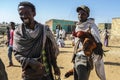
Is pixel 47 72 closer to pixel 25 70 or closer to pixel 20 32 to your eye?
pixel 25 70

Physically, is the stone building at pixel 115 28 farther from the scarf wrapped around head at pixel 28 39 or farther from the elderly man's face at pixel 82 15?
the scarf wrapped around head at pixel 28 39

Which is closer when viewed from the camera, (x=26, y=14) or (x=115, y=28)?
(x=26, y=14)

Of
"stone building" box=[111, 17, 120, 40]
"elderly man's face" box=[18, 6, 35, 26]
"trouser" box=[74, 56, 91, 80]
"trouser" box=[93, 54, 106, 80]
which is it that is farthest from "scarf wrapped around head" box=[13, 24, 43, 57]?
"stone building" box=[111, 17, 120, 40]

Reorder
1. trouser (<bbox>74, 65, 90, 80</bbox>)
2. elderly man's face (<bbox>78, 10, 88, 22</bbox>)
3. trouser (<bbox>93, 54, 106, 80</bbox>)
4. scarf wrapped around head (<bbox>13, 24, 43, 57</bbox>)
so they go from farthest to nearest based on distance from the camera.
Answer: trouser (<bbox>93, 54, 106, 80</bbox>)
elderly man's face (<bbox>78, 10, 88, 22</bbox>)
trouser (<bbox>74, 65, 90, 80</bbox>)
scarf wrapped around head (<bbox>13, 24, 43, 57</bbox>)

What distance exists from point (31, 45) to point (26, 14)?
0.43 meters

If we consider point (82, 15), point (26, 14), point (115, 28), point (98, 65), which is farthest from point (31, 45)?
point (115, 28)

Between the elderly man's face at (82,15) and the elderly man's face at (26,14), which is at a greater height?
the elderly man's face at (26,14)

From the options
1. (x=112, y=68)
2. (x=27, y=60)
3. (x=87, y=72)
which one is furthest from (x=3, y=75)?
(x=112, y=68)

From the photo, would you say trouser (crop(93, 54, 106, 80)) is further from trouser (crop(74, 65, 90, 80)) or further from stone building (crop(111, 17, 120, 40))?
stone building (crop(111, 17, 120, 40))

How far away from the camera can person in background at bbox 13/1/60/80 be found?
4.18 meters

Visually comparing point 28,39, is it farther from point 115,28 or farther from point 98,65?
point 115,28

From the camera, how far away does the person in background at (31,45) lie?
4184mm

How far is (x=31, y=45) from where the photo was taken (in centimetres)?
417

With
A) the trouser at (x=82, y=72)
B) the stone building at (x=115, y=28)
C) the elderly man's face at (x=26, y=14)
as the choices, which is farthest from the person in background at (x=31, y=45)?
the stone building at (x=115, y=28)
